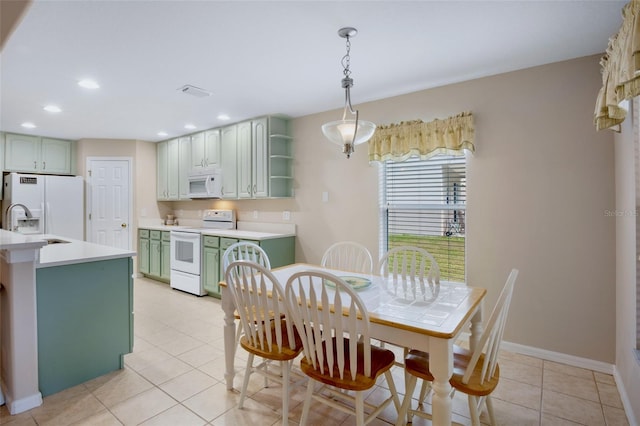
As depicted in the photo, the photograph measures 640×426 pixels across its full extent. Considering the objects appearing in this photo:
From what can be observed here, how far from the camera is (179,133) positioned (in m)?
5.13

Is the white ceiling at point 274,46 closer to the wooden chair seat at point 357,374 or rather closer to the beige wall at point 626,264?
the beige wall at point 626,264

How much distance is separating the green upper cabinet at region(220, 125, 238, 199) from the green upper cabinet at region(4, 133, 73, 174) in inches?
112

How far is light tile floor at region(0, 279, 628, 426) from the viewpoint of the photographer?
1.92 meters

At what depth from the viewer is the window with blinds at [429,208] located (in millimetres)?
3107

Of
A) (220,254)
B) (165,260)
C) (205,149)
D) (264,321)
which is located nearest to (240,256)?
(264,321)

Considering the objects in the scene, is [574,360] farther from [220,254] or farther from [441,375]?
[220,254]

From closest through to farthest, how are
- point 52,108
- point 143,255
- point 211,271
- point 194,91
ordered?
point 194,91, point 52,108, point 211,271, point 143,255

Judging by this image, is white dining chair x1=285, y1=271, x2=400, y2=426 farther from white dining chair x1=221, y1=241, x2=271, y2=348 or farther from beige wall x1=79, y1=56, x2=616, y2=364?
beige wall x1=79, y1=56, x2=616, y2=364

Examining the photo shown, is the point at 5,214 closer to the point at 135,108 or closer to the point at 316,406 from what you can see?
the point at 135,108

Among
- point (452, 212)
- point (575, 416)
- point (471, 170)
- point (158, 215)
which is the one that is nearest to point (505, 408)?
point (575, 416)

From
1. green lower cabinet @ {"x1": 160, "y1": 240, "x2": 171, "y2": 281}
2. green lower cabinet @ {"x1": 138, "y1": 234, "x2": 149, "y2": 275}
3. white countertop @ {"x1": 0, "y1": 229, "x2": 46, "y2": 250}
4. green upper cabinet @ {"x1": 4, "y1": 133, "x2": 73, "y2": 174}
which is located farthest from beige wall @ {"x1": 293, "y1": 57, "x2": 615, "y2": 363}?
green upper cabinet @ {"x1": 4, "y1": 133, "x2": 73, "y2": 174}

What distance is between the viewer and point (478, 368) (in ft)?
5.47

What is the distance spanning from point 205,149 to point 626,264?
4731 millimetres

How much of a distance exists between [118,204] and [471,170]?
5.30 metres
